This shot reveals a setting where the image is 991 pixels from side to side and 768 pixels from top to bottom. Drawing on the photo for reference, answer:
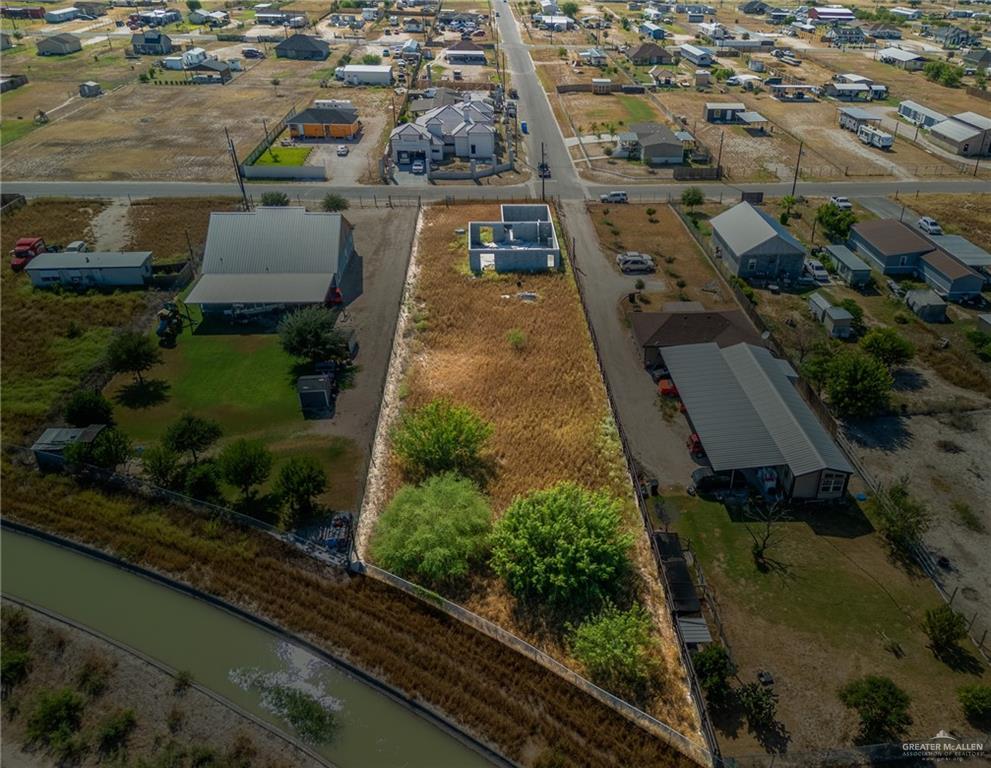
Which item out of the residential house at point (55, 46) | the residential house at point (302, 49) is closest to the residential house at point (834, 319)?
the residential house at point (302, 49)

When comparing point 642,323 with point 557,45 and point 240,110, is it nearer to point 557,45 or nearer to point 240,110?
point 240,110

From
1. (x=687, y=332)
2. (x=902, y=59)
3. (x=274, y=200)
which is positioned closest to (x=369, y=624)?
(x=687, y=332)

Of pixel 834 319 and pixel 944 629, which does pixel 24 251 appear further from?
pixel 944 629

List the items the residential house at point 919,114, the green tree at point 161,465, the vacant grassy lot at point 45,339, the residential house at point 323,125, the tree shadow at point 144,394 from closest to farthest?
the green tree at point 161,465
the vacant grassy lot at point 45,339
the tree shadow at point 144,394
the residential house at point 323,125
the residential house at point 919,114

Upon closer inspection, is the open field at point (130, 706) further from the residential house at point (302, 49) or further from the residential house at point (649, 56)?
the residential house at point (649, 56)

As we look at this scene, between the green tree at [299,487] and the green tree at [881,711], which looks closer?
the green tree at [881,711]

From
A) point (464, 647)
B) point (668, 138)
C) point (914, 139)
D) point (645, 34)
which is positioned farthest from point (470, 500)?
point (645, 34)
